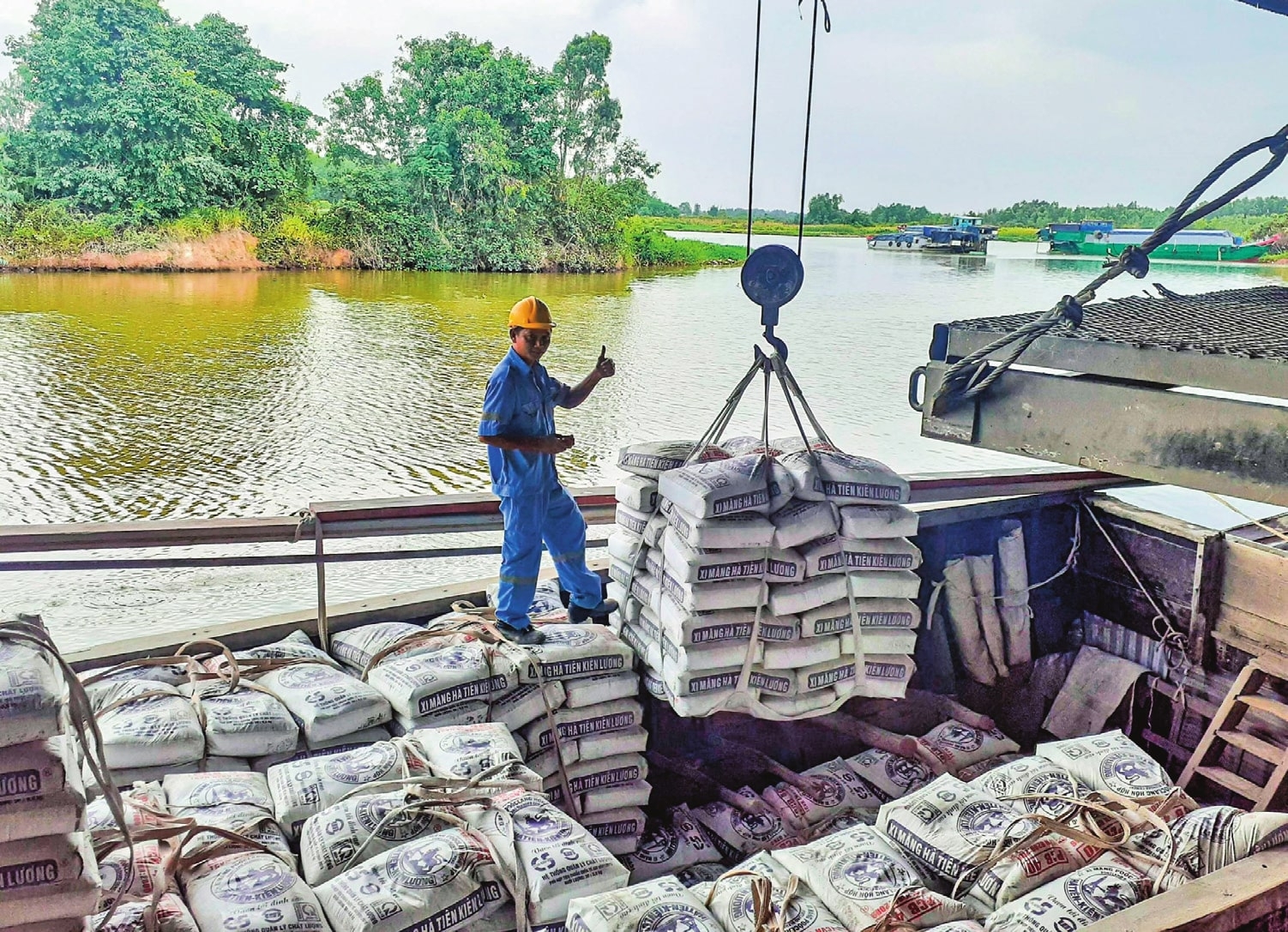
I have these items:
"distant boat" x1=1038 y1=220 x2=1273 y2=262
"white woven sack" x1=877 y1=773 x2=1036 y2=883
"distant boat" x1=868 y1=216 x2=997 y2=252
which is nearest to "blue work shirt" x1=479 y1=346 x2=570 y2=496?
"white woven sack" x1=877 y1=773 x2=1036 y2=883

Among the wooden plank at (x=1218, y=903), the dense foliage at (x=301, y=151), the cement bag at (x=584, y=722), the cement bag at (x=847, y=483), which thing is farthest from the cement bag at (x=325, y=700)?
the dense foliage at (x=301, y=151)

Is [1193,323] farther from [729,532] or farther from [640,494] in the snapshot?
[640,494]

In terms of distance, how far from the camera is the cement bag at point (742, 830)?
3.37 m

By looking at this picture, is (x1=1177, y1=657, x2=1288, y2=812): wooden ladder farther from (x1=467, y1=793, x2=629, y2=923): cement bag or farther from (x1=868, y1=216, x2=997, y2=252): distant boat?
(x1=868, y1=216, x2=997, y2=252): distant boat

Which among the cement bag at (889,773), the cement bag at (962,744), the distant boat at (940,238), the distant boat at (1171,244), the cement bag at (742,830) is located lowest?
the cement bag at (742,830)

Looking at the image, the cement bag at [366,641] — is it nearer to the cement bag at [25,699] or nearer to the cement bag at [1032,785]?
the cement bag at [25,699]

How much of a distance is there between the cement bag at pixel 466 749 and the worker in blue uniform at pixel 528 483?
60 centimetres

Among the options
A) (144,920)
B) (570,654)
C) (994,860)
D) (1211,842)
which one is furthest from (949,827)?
(144,920)

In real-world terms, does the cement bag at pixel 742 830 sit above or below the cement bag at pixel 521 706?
below

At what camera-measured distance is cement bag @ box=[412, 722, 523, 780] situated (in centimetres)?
257

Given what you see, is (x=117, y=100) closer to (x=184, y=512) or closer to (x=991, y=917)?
(x=184, y=512)

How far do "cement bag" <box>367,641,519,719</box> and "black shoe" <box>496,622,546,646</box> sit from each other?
12cm

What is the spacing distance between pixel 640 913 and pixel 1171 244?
13.9m

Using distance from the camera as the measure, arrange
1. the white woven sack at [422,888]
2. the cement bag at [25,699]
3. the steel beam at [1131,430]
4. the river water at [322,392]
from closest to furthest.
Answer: the steel beam at [1131,430]
the cement bag at [25,699]
the white woven sack at [422,888]
the river water at [322,392]
